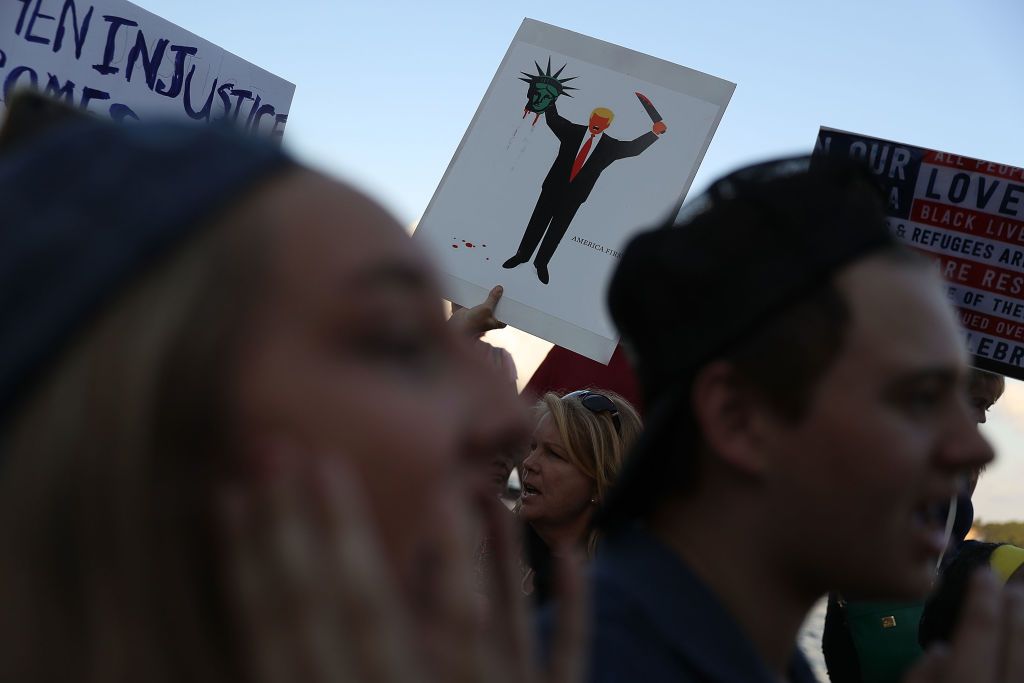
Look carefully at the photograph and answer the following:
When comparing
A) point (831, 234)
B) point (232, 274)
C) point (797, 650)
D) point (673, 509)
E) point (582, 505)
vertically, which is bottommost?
point (582, 505)

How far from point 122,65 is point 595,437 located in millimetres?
2434

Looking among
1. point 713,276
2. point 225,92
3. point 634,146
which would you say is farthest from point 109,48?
point 713,276

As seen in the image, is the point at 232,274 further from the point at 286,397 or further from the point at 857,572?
the point at 857,572

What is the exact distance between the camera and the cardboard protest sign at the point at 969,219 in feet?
12.2

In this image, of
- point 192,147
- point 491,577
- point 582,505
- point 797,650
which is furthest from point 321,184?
point 582,505

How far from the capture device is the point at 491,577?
3.11 feet

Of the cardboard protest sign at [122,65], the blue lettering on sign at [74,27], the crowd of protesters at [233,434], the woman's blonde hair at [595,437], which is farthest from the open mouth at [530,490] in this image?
the crowd of protesters at [233,434]

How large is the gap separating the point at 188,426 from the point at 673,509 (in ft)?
3.64

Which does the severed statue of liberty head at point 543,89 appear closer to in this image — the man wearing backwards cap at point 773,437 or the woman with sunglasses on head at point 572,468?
the woman with sunglasses on head at point 572,468

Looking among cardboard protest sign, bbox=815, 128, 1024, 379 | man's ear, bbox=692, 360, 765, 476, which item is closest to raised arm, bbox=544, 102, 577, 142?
cardboard protest sign, bbox=815, 128, 1024, 379

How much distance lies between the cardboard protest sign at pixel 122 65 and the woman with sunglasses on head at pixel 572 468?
1.78m

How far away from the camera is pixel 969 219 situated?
3.73m

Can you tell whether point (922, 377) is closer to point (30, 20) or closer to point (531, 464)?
point (531, 464)

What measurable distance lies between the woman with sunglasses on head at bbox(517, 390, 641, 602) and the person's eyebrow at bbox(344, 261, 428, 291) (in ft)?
11.5
